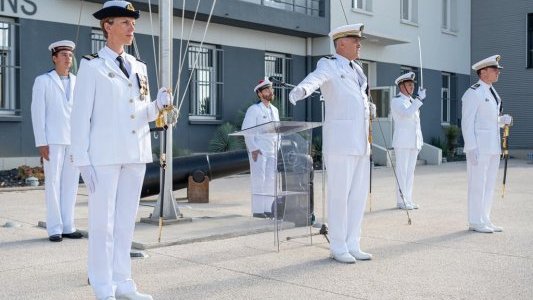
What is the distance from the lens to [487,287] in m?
5.86

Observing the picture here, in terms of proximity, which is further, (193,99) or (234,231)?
(193,99)

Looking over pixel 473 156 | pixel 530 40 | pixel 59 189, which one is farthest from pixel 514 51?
pixel 59 189

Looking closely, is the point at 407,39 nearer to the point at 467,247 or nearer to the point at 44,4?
the point at 44,4

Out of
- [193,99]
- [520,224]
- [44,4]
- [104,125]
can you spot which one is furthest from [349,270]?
[193,99]

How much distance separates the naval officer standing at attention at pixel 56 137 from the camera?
25.5ft

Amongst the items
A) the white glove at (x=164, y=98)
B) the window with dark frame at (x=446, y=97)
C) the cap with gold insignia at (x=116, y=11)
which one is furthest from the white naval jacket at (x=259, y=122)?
the window with dark frame at (x=446, y=97)

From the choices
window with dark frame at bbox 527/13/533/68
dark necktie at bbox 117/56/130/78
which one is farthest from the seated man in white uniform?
window with dark frame at bbox 527/13/533/68

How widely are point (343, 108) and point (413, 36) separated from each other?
22.6 metres

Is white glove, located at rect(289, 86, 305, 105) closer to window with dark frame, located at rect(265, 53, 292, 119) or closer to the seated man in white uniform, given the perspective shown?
the seated man in white uniform

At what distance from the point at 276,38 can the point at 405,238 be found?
15684mm

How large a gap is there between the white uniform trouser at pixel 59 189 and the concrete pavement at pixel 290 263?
24 centimetres

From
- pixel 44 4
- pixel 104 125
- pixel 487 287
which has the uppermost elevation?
pixel 44 4

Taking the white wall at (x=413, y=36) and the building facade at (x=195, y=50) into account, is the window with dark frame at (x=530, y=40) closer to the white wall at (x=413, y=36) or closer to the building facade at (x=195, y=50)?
the white wall at (x=413, y=36)

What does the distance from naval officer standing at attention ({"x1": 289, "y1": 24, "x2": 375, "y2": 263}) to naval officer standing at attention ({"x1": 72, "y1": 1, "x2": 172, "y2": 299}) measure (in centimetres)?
221
